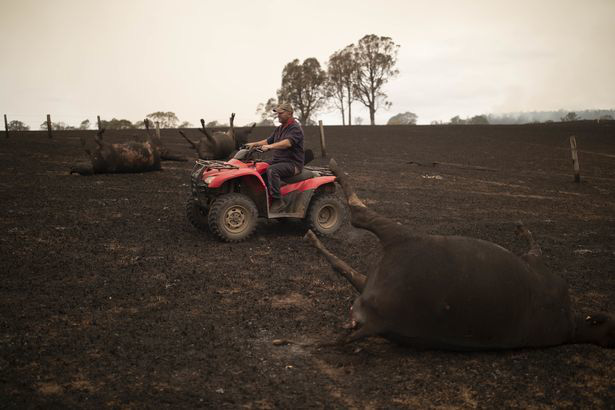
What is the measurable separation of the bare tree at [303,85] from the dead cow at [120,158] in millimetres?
50209

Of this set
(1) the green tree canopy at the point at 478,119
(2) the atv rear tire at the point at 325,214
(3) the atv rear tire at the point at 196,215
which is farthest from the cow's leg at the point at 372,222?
(1) the green tree canopy at the point at 478,119

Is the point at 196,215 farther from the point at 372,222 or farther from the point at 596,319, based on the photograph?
the point at 596,319

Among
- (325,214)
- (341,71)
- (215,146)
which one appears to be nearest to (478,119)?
(341,71)

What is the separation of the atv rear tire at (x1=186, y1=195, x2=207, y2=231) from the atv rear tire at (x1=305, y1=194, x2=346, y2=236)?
1.80 metres

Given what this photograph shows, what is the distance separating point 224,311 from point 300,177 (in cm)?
348

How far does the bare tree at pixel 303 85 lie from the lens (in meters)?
64.9

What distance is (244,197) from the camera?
7.73 metres

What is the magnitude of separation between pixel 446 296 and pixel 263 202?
4.69 metres

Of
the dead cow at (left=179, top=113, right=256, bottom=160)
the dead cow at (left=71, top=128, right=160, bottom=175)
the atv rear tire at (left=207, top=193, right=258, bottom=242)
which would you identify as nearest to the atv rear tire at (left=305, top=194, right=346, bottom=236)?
the atv rear tire at (left=207, top=193, right=258, bottom=242)

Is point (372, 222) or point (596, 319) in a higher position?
point (372, 222)

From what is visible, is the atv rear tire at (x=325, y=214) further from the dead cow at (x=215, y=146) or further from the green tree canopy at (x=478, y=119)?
the green tree canopy at (x=478, y=119)

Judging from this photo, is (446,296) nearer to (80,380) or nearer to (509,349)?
(509,349)

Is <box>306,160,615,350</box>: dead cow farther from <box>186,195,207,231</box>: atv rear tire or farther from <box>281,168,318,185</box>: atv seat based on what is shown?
<box>186,195,207,231</box>: atv rear tire

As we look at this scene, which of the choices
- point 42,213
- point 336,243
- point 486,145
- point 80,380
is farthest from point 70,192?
point 486,145
